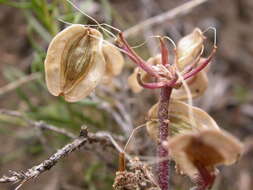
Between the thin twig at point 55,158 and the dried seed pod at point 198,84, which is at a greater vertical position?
the dried seed pod at point 198,84

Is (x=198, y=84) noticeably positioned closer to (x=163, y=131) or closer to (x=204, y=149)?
(x=163, y=131)

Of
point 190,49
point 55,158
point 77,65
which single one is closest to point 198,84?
point 190,49

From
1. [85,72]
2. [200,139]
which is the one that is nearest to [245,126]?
[85,72]

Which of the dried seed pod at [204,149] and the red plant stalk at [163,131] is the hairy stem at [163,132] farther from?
the dried seed pod at [204,149]

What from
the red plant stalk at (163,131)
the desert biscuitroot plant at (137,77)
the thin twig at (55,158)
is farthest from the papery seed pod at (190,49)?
the thin twig at (55,158)

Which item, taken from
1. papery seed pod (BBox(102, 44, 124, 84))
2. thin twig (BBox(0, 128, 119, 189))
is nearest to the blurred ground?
papery seed pod (BBox(102, 44, 124, 84))

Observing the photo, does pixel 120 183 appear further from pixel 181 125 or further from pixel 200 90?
pixel 200 90
